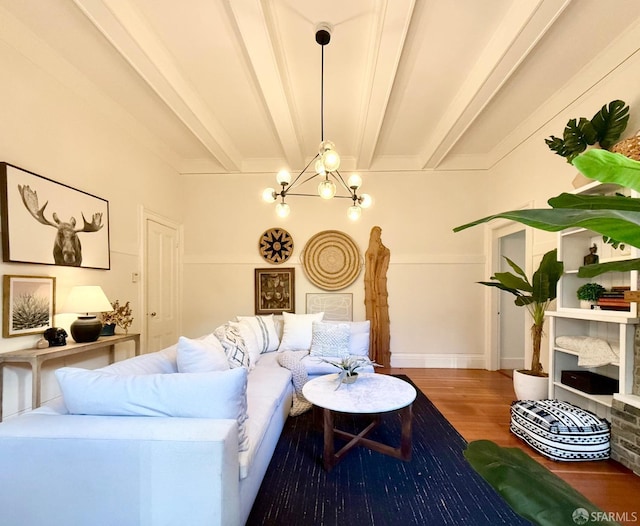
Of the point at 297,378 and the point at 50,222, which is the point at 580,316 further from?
the point at 50,222

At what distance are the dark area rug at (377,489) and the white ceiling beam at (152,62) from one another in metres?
3.07

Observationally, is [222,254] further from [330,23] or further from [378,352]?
[330,23]

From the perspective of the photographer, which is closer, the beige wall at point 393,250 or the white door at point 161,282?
the white door at point 161,282

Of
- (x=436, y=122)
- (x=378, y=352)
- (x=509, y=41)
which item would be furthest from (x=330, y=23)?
(x=378, y=352)

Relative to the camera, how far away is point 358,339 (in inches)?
138

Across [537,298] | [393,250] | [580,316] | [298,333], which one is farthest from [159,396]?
[393,250]

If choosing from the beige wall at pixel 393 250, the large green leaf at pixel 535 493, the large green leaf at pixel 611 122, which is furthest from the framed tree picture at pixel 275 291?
the large green leaf at pixel 535 493

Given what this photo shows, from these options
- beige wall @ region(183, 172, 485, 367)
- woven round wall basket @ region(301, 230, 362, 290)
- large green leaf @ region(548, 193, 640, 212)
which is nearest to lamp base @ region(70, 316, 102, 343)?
beige wall @ region(183, 172, 485, 367)

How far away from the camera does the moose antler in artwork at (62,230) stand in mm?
2291

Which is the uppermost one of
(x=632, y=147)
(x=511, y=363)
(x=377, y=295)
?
(x=632, y=147)

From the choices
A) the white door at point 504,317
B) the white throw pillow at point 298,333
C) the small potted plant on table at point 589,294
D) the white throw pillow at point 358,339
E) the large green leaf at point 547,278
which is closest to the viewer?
the small potted plant on table at point 589,294

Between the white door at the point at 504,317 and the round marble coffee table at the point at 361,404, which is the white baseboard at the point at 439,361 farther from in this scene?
the round marble coffee table at the point at 361,404

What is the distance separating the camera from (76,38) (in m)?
2.32

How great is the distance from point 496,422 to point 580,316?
114 cm
